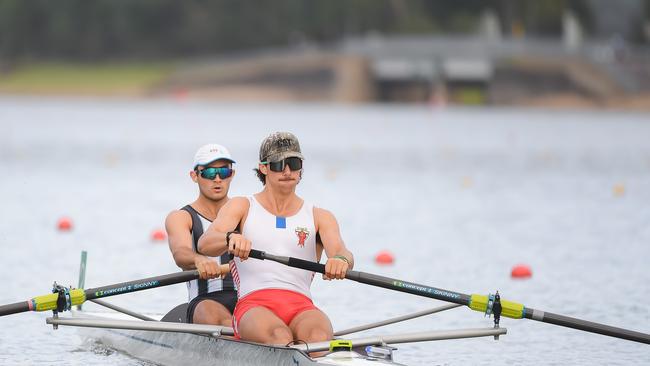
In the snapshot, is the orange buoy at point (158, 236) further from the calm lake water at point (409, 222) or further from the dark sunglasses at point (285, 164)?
the dark sunglasses at point (285, 164)

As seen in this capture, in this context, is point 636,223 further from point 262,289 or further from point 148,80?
point 148,80

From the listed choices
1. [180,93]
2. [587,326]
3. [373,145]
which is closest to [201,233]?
[587,326]

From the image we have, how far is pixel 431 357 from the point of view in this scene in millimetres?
13008

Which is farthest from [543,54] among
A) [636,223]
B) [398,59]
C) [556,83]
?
[636,223]

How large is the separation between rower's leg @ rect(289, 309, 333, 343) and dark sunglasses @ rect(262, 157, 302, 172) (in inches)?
44.4

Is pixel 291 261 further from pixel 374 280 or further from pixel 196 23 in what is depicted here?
pixel 196 23

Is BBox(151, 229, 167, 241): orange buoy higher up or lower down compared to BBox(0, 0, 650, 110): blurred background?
lower down

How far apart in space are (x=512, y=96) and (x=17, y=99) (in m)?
43.6

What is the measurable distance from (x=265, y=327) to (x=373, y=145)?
42.7m

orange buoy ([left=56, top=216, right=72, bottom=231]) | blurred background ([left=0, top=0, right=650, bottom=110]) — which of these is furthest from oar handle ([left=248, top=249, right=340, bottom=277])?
blurred background ([left=0, top=0, right=650, bottom=110])

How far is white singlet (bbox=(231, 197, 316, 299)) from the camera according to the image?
10344 mm

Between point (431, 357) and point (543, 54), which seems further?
point (543, 54)

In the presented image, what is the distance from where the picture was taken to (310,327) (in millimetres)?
10234

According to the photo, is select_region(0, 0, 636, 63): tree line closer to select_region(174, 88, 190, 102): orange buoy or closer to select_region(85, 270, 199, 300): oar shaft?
select_region(174, 88, 190, 102): orange buoy
